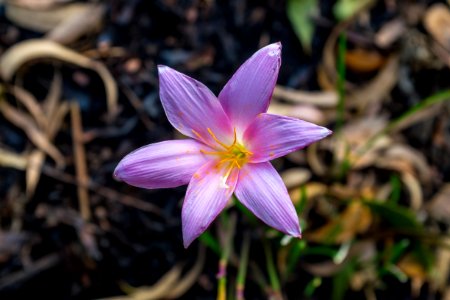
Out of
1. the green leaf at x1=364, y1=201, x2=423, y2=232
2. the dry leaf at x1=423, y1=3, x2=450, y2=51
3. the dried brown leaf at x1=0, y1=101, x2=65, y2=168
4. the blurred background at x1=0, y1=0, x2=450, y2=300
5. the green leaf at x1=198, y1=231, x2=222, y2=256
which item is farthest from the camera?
the dry leaf at x1=423, y1=3, x2=450, y2=51

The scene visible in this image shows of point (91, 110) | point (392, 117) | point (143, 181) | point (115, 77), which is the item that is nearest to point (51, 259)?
point (91, 110)

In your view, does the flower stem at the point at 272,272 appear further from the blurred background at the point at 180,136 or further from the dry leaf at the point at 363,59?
the dry leaf at the point at 363,59

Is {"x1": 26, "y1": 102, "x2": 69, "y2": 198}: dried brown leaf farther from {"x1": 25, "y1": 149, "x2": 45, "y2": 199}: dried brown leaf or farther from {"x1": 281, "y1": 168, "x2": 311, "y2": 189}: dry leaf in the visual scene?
{"x1": 281, "y1": 168, "x2": 311, "y2": 189}: dry leaf

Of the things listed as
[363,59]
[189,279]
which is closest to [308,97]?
[363,59]

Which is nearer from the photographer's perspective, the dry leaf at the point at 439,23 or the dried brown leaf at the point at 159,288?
the dried brown leaf at the point at 159,288

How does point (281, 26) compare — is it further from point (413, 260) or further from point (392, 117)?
point (413, 260)

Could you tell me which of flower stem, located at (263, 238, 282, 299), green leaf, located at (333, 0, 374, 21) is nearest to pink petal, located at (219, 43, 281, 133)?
flower stem, located at (263, 238, 282, 299)

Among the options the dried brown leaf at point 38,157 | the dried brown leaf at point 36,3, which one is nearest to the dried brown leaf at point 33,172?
the dried brown leaf at point 38,157
